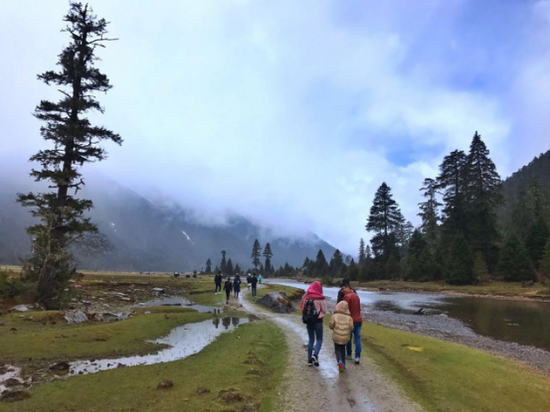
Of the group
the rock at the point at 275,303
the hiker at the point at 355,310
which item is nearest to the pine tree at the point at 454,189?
the rock at the point at 275,303

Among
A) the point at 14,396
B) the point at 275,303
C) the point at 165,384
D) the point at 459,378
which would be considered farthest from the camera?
the point at 275,303

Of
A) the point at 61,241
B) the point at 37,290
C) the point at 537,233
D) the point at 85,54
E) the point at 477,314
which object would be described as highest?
the point at 85,54

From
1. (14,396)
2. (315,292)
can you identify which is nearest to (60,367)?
(14,396)

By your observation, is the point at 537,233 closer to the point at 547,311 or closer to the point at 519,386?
the point at 547,311

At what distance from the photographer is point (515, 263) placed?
5466 cm

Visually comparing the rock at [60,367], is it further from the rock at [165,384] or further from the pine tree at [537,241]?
the pine tree at [537,241]

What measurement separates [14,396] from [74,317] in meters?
11.0

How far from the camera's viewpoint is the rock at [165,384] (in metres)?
8.35

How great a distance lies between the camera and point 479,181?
71.0 metres

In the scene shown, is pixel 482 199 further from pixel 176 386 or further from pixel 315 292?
pixel 176 386

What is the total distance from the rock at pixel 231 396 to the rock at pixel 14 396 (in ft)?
14.9

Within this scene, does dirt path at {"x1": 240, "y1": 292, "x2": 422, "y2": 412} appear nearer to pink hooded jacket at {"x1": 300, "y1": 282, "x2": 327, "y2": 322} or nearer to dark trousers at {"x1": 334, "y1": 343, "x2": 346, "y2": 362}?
dark trousers at {"x1": 334, "y1": 343, "x2": 346, "y2": 362}

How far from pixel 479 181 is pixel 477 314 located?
168 ft

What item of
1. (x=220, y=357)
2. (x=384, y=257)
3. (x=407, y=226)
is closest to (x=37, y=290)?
(x=220, y=357)
